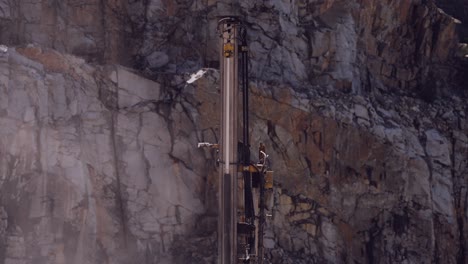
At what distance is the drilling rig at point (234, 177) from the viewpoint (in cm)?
779

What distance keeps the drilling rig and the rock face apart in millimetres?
5360

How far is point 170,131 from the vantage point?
13.8m

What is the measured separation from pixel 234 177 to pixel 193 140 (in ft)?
20.1

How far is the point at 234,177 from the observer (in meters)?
7.81

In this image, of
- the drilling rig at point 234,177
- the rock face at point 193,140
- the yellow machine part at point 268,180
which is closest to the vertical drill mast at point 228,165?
the drilling rig at point 234,177

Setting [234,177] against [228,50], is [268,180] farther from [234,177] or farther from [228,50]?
[228,50]

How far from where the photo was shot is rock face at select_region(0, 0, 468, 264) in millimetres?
12836

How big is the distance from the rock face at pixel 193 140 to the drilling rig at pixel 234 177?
17.6 feet

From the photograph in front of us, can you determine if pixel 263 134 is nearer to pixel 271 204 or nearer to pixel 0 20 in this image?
pixel 271 204

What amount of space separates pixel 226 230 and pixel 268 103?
665cm

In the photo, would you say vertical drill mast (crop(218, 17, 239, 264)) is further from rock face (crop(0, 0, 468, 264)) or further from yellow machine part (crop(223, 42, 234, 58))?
rock face (crop(0, 0, 468, 264))

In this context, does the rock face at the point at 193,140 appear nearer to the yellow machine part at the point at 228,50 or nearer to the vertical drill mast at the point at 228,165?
the vertical drill mast at the point at 228,165

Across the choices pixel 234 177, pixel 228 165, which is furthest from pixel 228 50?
pixel 234 177

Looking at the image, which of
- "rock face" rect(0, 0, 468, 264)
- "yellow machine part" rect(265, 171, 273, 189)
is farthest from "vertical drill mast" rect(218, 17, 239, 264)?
"rock face" rect(0, 0, 468, 264)
